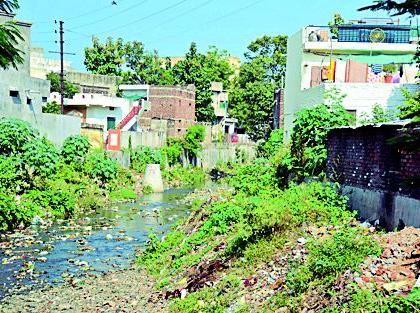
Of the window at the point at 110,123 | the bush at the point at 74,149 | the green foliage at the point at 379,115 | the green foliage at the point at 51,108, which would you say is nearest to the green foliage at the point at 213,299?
the green foliage at the point at 379,115

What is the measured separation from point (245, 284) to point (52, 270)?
7.44 m

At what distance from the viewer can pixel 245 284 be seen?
9.77 m

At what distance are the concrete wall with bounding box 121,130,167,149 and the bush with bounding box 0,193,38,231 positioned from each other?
1870 cm

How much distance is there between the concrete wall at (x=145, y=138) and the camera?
134ft

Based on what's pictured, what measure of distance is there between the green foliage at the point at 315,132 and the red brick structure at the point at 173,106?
34.3m

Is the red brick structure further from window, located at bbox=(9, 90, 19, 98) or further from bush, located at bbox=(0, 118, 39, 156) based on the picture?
Result: bush, located at bbox=(0, 118, 39, 156)

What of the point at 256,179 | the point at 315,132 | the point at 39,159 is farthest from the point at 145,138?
the point at 315,132

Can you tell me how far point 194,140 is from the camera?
153ft

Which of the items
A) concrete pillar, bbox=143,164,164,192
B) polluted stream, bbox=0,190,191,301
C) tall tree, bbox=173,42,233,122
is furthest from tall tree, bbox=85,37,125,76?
polluted stream, bbox=0,190,191,301

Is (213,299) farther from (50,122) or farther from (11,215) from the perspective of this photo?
(50,122)

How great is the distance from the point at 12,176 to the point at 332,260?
60.7 ft

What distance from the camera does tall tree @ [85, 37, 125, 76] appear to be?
5538cm

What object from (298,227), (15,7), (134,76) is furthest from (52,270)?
(134,76)

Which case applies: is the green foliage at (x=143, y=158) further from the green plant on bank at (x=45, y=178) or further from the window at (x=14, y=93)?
the window at (x=14, y=93)
